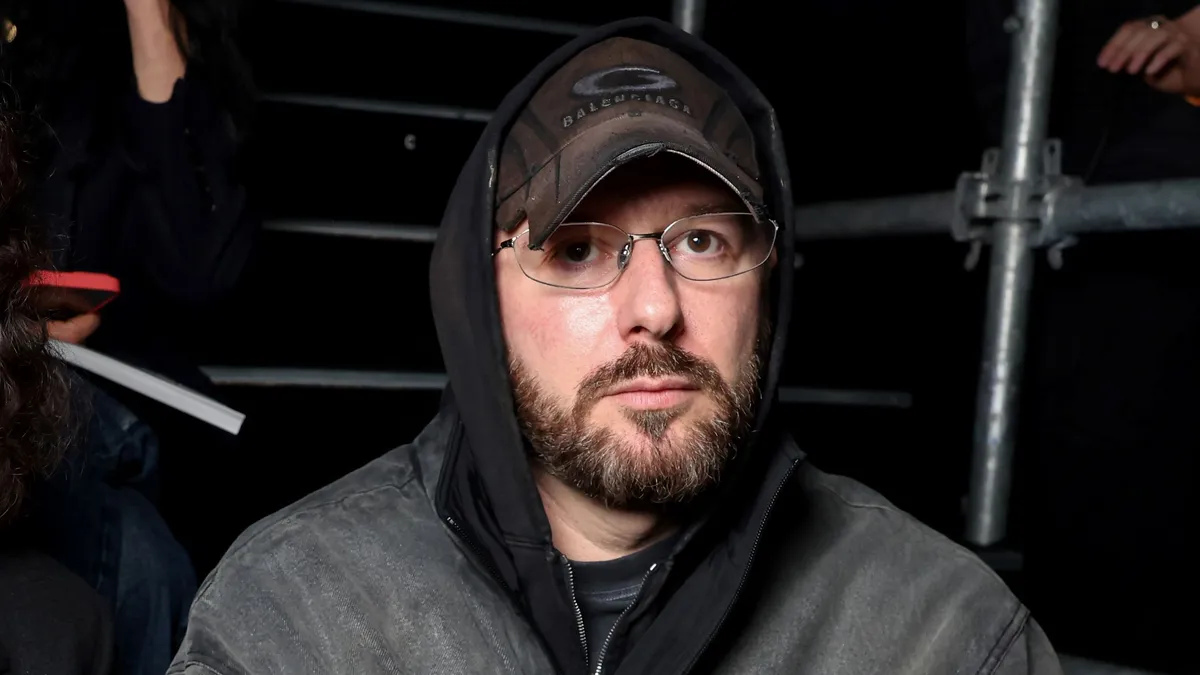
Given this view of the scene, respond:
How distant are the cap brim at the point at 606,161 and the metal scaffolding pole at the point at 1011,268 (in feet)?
2.00

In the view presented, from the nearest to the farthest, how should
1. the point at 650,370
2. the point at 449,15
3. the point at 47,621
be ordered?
1. the point at 47,621
2. the point at 650,370
3. the point at 449,15

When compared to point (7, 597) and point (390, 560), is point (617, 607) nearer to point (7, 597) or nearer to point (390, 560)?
point (390, 560)

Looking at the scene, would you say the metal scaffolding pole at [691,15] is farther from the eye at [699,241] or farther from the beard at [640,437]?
the beard at [640,437]

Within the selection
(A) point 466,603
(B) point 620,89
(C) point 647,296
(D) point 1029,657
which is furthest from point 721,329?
(D) point 1029,657

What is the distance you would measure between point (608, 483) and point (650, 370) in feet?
0.52

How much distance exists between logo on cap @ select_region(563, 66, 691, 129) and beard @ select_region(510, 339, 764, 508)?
0.34 meters

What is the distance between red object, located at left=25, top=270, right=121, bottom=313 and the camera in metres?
1.72

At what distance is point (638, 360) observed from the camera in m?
1.54

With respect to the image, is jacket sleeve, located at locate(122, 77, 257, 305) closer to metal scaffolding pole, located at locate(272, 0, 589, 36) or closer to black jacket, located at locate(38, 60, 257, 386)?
black jacket, located at locate(38, 60, 257, 386)

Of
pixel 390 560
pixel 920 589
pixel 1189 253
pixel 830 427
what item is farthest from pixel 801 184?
pixel 390 560

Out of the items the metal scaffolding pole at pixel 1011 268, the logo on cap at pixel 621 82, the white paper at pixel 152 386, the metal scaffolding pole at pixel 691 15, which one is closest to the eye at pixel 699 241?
the logo on cap at pixel 621 82

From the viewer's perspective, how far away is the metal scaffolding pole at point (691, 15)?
259 centimetres

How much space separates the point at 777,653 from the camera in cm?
160

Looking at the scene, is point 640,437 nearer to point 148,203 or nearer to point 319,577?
point 319,577
